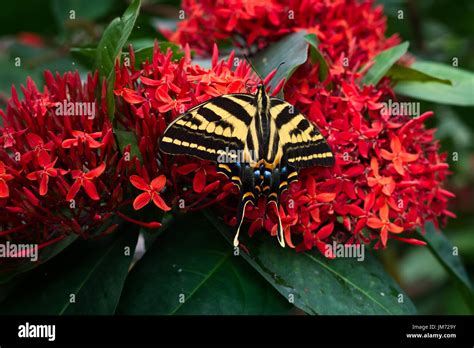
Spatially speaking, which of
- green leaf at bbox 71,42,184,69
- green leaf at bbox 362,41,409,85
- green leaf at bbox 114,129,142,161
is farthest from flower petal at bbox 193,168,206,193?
green leaf at bbox 362,41,409,85

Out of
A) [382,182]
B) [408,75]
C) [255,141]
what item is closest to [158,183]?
[255,141]

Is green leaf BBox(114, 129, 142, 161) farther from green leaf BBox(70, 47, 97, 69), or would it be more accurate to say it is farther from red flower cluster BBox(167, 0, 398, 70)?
red flower cluster BBox(167, 0, 398, 70)

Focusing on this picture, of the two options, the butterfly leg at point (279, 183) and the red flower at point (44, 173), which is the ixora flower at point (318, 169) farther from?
the red flower at point (44, 173)

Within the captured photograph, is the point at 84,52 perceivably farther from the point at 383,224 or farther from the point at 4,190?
the point at 383,224

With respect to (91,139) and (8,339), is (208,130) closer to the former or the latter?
(91,139)

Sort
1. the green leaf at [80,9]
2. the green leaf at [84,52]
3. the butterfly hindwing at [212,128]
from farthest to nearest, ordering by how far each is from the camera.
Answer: the green leaf at [80,9]
the green leaf at [84,52]
the butterfly hindwing at [212,128]

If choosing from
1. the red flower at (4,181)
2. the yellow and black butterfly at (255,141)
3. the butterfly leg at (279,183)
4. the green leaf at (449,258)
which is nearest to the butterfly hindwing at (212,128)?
the yellow and black butterfly at (255,141)

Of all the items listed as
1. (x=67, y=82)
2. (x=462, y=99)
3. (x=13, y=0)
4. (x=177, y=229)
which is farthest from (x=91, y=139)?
(x=13, y=0)

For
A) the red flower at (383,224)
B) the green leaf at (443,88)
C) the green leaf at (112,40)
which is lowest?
the red flower at (383,224)
